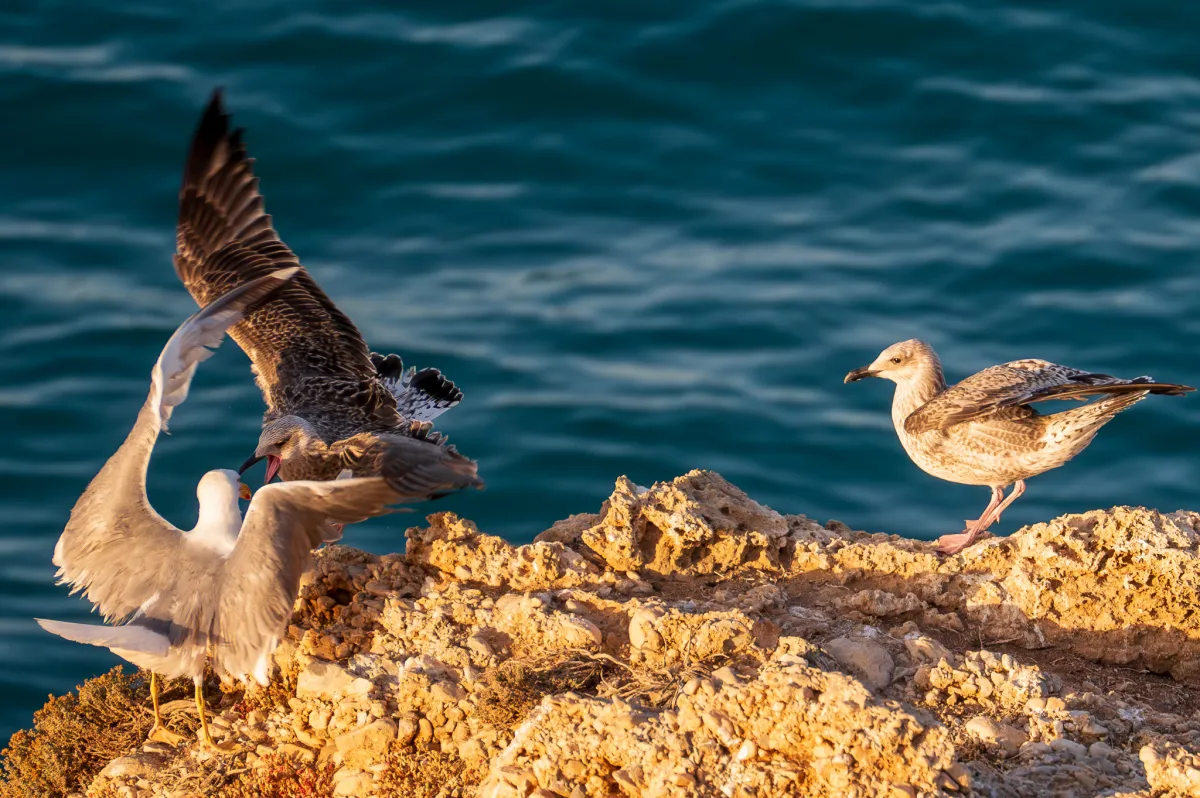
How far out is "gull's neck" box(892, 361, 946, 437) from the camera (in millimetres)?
8586

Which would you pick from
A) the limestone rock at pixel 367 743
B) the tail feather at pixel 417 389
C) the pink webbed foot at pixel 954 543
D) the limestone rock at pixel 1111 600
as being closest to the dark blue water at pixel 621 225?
the tail feather at pixel 417 389

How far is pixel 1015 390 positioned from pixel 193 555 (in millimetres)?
4056

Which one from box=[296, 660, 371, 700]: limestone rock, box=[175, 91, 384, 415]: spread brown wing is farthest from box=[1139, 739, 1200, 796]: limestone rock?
box=[175, 91, 384, 415]: spread brown wing

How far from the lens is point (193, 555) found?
6.69 m

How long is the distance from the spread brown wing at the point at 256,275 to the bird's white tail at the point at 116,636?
313cm

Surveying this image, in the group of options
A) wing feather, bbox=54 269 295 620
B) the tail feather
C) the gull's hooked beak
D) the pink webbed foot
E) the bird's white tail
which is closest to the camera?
the bird's white tail

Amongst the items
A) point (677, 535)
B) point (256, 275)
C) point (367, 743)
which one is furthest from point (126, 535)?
point (256, 275)

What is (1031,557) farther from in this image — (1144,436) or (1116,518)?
(1144,436)

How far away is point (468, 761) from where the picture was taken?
575 centimetres

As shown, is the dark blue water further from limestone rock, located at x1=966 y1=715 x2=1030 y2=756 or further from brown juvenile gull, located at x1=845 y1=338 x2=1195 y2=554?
→ limestone rock, located at x1=966 y1=715 x2=1030 y2=756

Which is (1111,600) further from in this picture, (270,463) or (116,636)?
(270,463)

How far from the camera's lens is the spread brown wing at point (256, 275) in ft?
31.5

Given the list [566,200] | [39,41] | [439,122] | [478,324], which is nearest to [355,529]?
[478,324]

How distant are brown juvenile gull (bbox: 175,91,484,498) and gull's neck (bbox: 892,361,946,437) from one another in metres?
2.57
